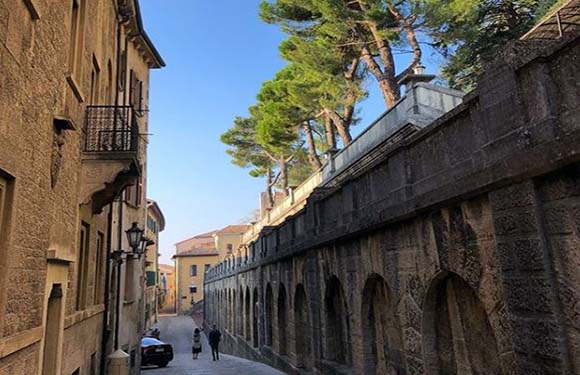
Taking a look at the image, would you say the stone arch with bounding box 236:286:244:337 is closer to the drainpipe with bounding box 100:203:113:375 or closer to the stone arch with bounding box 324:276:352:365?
the drainpipe with bounding box 100:203:113:375

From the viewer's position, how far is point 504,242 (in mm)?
4352

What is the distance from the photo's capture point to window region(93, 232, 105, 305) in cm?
994

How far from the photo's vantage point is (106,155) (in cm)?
782

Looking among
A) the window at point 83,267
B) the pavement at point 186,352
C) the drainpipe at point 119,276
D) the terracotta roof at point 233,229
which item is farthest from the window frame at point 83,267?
the terracotta roof at point 233,229

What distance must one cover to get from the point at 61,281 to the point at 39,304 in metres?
1.11

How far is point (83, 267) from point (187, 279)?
64.9m

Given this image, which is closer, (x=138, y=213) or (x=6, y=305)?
(x=6, y=305)

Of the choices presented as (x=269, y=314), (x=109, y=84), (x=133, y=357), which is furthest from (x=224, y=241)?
(x=109, y=84)

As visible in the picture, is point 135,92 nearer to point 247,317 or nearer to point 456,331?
point 247,317

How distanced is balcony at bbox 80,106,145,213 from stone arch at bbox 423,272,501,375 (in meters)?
5.50

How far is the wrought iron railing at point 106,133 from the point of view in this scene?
794 cm

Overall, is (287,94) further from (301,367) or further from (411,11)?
(301,367)

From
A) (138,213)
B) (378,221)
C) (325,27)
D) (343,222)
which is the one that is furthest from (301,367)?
(325,27)

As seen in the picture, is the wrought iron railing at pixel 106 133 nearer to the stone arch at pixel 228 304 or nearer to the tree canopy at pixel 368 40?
the tree canopy at pixel 368 40
